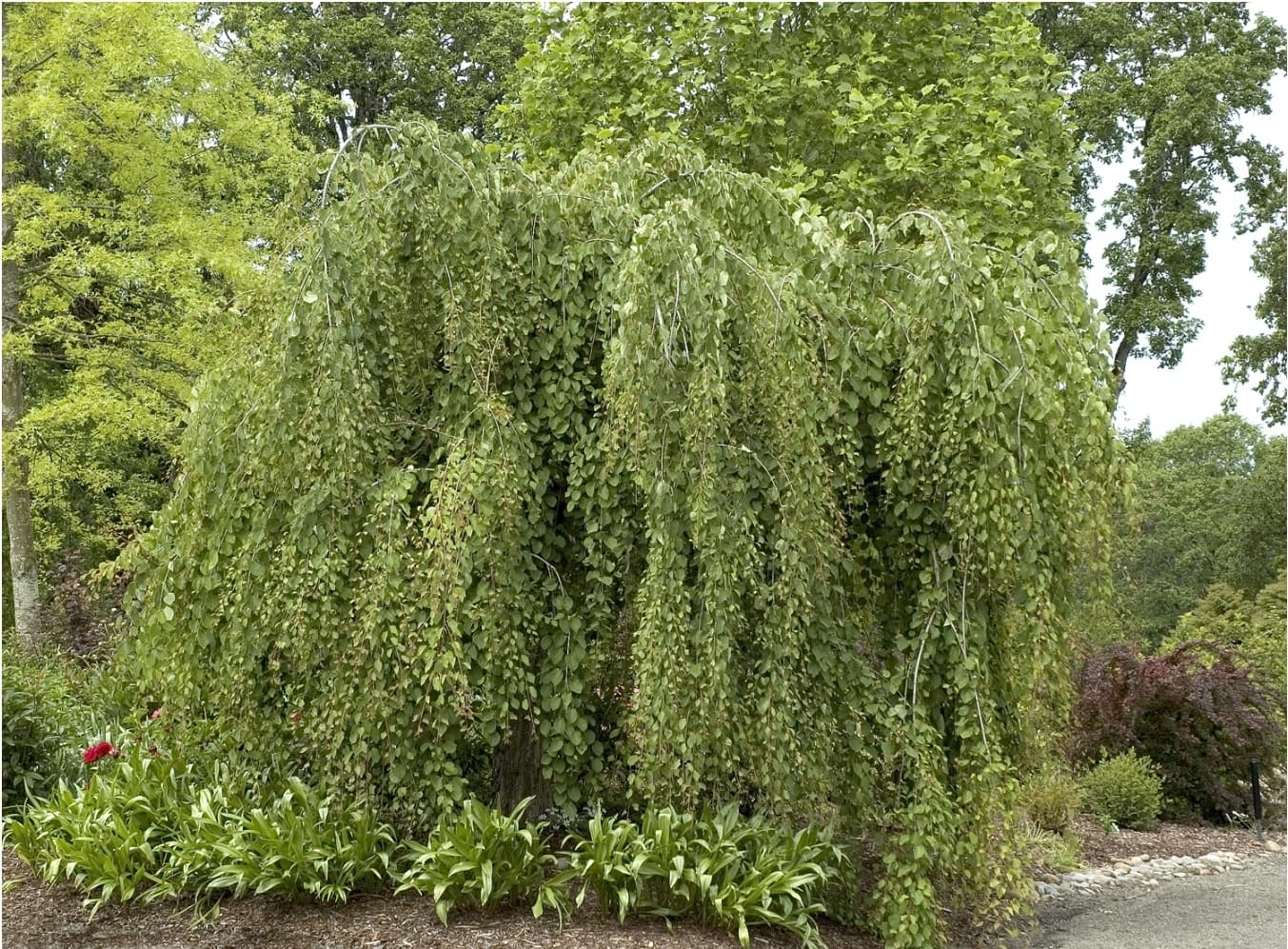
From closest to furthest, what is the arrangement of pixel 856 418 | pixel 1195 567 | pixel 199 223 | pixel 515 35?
pixel 856 418 → pixel 199 223 → pixel 515 35 → pixel 1195 567

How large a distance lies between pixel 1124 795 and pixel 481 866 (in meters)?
4.70

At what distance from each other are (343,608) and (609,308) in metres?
1.56

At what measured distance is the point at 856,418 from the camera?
4.62 metres

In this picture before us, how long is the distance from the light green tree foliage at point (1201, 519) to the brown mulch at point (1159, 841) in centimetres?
471

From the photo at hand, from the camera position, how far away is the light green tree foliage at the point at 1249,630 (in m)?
9.67

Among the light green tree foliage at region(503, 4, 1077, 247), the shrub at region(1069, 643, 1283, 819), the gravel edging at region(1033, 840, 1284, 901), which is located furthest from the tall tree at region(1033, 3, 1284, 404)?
the gravel edging at region(1033, 840, 1284, 901)

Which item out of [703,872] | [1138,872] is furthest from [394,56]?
[703,872]

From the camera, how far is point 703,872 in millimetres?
4402

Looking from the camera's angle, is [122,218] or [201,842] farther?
[122,218]

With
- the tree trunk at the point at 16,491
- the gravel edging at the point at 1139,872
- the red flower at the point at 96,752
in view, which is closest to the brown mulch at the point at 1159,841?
the gravel edging at the point at 1139,872

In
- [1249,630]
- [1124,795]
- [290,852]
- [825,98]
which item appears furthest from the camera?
[1249,630]

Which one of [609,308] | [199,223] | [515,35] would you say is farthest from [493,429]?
[515,35]

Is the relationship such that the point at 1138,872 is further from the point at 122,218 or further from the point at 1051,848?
the point at 122,218

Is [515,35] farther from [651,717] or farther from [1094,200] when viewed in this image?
[651,717]
